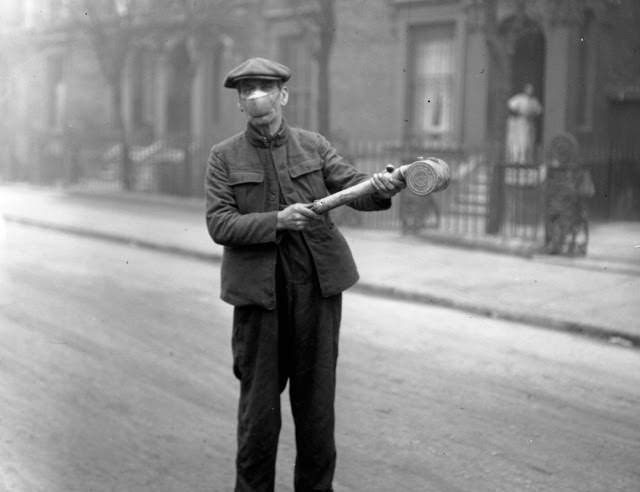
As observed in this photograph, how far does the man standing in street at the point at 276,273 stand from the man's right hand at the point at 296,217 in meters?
0.08

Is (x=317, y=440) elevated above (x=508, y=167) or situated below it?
below

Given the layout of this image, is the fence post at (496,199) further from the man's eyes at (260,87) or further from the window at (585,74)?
the man's eyes at (260,87)

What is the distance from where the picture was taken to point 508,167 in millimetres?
14180

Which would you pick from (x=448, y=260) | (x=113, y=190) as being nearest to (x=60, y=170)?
(x=113, y=190)

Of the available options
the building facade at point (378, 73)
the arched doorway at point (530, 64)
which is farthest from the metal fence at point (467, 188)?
the arched doorway at point (530, 64)

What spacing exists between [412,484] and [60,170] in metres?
25.1

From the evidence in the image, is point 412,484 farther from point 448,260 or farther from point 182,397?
point 448,260

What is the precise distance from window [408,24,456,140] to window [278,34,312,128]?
12.3 ft

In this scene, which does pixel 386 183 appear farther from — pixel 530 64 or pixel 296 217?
pixel 530 64

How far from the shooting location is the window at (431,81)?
19797mm

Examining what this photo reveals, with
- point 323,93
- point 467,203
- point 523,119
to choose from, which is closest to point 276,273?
point 467,203

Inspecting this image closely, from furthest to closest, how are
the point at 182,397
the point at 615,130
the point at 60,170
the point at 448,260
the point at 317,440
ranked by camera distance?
the point at 60,170 < the point at 615,130 < the point at 448,260 < the point at 182,397 < the point at 317,440

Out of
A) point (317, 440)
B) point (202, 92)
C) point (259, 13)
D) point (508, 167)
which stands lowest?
point (317, 440)

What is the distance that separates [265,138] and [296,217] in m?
0.42
